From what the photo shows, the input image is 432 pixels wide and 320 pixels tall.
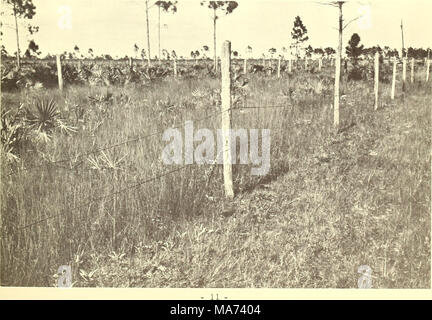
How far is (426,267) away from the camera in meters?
4.42

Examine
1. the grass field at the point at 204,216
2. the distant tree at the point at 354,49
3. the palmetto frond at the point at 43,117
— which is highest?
the distant tree at the point at 354,49

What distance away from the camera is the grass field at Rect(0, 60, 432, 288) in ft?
13.7

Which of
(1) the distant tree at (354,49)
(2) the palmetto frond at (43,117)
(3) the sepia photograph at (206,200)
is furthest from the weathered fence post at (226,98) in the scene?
(1) the distant tree at (354,49)

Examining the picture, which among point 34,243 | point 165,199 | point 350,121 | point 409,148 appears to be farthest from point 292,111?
point 34,243

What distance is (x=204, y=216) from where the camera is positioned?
482 cm

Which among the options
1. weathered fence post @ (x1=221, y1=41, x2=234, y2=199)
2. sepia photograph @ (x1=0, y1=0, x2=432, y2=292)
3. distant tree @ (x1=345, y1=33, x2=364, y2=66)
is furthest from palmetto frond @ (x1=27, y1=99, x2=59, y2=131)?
distant tree @ (x1=345, y1=33, x2=364, y2=66)

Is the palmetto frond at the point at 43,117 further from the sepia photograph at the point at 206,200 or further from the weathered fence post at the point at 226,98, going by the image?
the weathered fence post at the point at 226,98

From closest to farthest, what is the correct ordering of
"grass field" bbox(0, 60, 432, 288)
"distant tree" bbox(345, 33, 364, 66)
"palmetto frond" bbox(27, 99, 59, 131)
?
"grass field" bbox(0, 60, 432, 288), "palmetto frond" bbox(27, 99, 59, 131), "distant tree" bbox(345, 33, 364, 66)

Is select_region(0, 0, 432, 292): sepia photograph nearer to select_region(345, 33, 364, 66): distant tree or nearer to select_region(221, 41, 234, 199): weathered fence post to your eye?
select_region(221, 41, 234, 199): weathered fence post

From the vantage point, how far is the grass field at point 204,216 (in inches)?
165

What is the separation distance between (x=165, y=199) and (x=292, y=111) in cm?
438

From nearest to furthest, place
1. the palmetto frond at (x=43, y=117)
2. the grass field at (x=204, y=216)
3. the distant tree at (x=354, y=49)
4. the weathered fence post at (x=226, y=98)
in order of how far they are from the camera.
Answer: the grass field at (x=204, y=216), the weathered fence post at (x=226, y=98), the palmetto frond at (x=43, y=117), the distant tree at (x=354, y=49)

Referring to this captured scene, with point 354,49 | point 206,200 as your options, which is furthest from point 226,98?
point 354,49

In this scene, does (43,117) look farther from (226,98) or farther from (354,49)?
(354,49)
